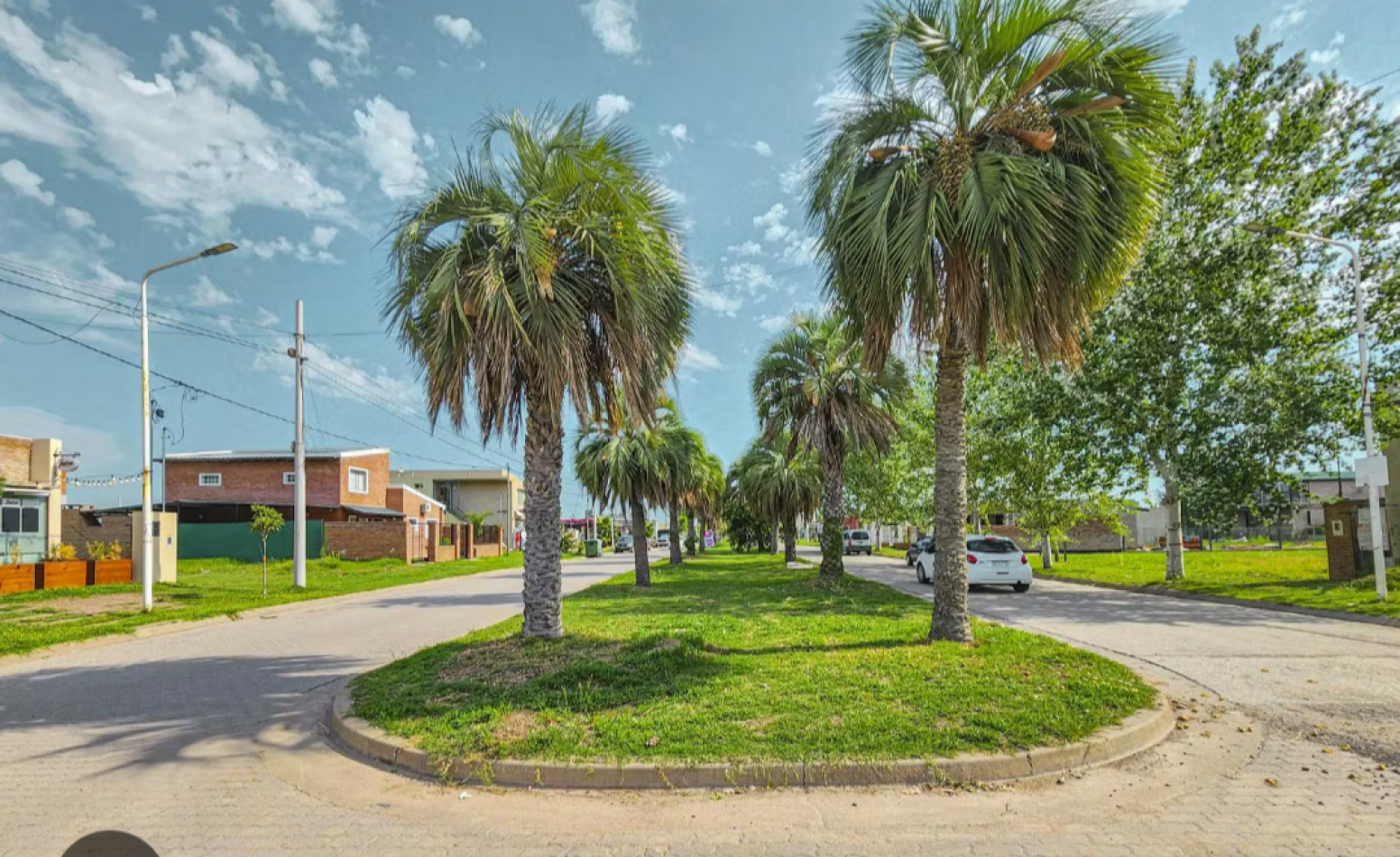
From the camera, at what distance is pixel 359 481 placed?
44625mm

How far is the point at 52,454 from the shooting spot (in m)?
26.7

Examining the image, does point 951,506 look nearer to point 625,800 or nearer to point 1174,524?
point 625,800

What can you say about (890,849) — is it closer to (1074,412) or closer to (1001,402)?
(1074,412)

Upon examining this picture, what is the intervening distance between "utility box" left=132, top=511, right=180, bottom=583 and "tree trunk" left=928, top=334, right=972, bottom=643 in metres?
21.6

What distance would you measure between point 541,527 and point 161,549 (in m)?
19.2

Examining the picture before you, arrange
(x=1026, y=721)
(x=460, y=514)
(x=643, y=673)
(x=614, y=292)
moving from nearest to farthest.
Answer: (x=1026, y=721) < (x=643, y=673) < (x=614, y=292) < (x=460, y=514)

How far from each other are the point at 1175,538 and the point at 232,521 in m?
42.7

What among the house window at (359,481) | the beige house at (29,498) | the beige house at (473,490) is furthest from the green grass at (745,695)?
the beige house at (473,490)

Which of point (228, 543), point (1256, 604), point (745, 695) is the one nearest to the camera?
point (745, 695)

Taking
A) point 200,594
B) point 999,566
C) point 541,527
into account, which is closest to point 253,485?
point 200,594

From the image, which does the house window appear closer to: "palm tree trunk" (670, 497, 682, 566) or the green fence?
the green fence

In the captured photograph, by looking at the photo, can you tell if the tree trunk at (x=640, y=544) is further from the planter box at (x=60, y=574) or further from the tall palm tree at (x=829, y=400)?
the planter box at (x=60, y=574)

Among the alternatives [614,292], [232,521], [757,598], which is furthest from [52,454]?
[614,292]

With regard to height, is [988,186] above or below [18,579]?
above
